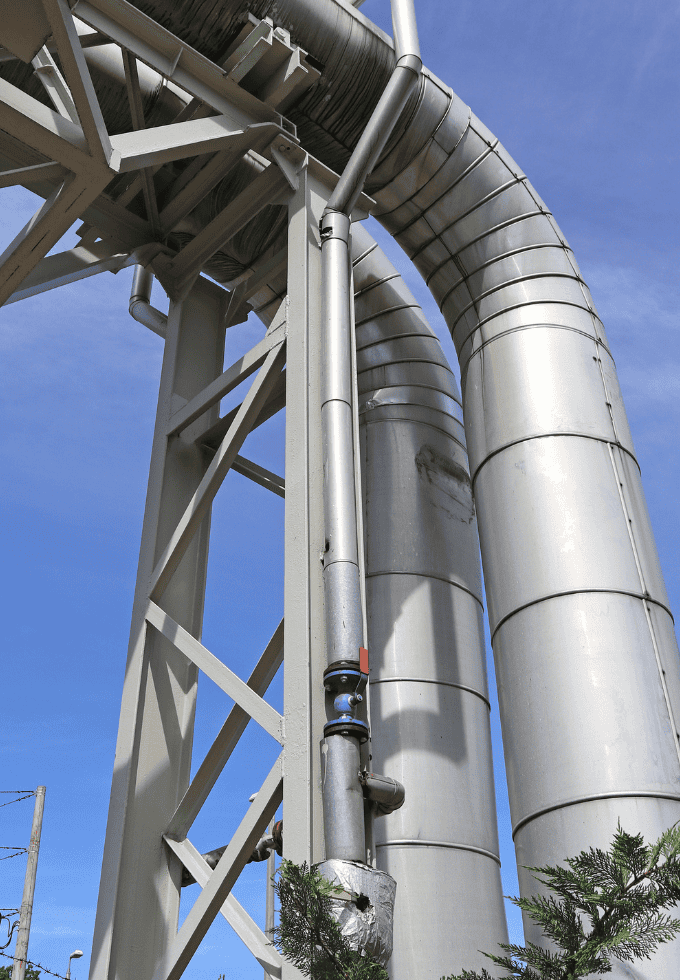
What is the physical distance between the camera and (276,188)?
6328mm

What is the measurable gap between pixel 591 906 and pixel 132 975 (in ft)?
12.1

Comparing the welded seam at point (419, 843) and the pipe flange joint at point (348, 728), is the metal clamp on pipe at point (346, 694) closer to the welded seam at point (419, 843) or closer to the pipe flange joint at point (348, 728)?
the pipe flange joint at point (348, 728)

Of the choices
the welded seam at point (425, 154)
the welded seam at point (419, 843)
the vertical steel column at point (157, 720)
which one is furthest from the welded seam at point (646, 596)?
the vertical steel column at point (157, 720)

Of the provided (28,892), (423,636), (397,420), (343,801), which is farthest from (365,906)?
(28,892)

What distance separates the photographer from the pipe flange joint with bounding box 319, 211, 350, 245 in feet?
18.6

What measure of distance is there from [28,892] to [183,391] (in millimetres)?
11516

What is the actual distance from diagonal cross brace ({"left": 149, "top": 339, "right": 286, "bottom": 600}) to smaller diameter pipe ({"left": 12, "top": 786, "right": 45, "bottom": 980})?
10.6 metres

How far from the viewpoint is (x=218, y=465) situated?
5.71 meters

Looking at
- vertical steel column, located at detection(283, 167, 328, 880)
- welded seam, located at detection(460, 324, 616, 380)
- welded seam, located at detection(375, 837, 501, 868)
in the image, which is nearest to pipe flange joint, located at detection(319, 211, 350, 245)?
vertical steel column, located at detection(283, 167, 328, 880)

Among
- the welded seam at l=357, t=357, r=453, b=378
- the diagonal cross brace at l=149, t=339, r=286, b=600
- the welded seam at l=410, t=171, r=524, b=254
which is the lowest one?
the diagonal cross brace at l=149, t=339, r=286, b=600

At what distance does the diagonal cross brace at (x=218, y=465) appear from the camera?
5695mm

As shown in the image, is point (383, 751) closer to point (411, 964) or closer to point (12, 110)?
point (411, 964)

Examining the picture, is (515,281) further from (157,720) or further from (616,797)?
(157,720)

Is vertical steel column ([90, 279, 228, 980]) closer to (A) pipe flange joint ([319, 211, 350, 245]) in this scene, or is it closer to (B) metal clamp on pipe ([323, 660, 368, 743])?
(A) pipe flange joint ([319, 211, 350, 245])
